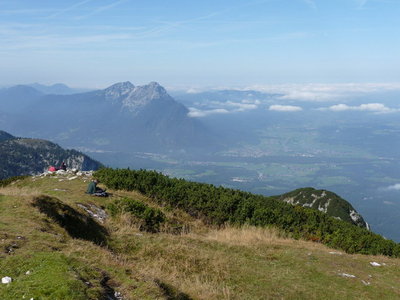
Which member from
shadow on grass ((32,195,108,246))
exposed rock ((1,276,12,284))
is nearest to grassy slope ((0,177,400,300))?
exposed rock ((1,276,12,284))

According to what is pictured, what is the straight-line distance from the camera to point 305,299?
12398 millimetres

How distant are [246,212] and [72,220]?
1341 centimetres

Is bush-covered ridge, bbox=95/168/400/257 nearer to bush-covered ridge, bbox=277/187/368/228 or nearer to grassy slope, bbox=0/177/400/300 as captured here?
grassy slope, bbox=0/177/400/300

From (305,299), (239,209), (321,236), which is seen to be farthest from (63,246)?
(321,236)

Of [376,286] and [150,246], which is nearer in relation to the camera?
[376,286]

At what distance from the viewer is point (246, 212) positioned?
82.6 feet

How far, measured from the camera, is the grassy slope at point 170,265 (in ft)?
29.8

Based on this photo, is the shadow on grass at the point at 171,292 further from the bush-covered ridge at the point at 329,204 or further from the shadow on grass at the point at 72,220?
the bush-covered ridge at the point at 329,204

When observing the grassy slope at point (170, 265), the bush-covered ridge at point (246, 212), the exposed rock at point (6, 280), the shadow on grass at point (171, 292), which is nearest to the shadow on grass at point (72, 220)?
the grassy slope at point (170, 265)

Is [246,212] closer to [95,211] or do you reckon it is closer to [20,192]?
[95,211]

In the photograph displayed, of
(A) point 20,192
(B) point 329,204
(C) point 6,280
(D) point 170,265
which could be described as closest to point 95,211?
(A) point 20,192

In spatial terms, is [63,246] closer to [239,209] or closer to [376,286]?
[376,286]

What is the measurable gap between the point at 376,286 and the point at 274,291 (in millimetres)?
4927

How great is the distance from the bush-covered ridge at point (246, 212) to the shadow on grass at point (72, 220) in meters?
9.77
